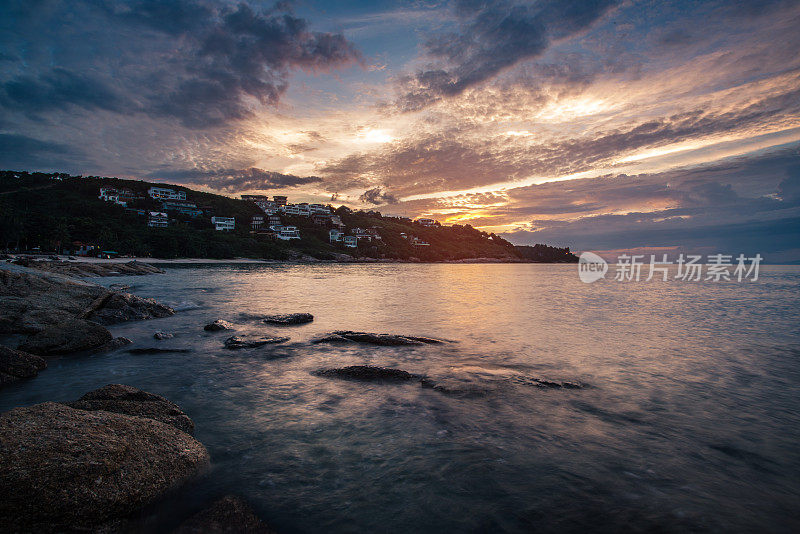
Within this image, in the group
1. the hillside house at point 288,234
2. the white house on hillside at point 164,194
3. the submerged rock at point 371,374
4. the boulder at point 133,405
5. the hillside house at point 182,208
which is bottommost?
the submerged rock at point 371,374

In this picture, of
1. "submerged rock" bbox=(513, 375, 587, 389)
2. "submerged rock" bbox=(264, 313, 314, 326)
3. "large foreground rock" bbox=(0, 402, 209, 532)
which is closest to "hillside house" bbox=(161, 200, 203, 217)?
"submerged rock" bbox=(264, 313, 314, 326)

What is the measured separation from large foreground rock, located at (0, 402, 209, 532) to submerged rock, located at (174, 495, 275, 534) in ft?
2.53

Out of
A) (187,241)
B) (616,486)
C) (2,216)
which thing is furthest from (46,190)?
(616,486)

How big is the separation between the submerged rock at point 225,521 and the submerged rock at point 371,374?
5.29 metres

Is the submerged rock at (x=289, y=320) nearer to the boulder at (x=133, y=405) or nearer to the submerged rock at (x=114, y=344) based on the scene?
the submerged rock at (x=114, y=344)

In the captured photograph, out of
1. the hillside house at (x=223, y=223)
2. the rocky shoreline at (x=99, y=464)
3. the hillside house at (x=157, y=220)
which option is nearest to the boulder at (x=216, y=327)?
the rocky shoreline at (x=99, y=464)

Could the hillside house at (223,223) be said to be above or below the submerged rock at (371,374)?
above

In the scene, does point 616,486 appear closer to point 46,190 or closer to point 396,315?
point 396,315

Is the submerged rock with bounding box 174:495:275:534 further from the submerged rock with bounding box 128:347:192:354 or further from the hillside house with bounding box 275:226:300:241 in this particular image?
the hillside house with bounding box 275:226:300:241

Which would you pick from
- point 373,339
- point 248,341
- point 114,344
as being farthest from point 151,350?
point 373,339

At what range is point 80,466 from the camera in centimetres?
410

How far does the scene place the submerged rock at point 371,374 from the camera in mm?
9656

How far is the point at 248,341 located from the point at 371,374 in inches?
231

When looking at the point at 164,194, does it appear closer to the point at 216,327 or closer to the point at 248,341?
the point at 216,327
